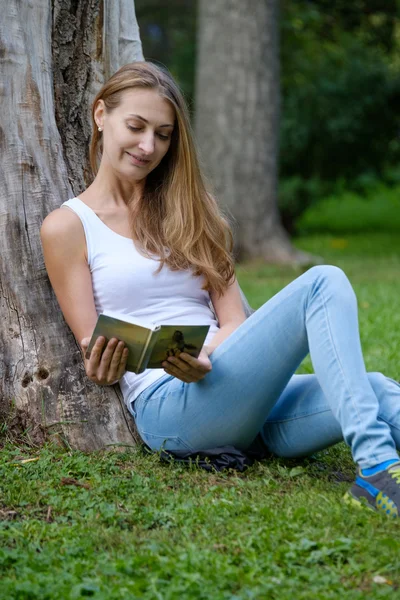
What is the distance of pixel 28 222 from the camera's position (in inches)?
149

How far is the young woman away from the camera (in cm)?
321

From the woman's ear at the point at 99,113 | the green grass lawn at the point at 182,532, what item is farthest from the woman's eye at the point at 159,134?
the green grass lawn at the point at 182,532

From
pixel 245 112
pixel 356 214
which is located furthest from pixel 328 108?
pixel 356 214

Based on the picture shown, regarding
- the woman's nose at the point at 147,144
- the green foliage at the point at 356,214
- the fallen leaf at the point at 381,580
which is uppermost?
the woman's nose at the point at 147,144

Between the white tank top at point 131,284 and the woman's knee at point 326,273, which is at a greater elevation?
the woman's knee at point 326,273

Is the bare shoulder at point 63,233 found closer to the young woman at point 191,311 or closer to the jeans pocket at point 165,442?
the young woman at point 191,311

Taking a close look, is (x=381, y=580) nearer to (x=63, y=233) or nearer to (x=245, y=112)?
(x=63, y=233)

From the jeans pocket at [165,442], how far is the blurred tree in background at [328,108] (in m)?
13.1

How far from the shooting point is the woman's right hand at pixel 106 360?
3.17 metres

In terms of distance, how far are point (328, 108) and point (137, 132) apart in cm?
1376

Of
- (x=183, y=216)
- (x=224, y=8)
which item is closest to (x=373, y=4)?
(x=224, y=8)

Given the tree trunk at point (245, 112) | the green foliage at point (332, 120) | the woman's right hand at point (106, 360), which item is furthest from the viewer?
the green foliage at point (332, 120)

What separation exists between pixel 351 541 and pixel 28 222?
6.09 ft

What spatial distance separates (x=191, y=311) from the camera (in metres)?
3.67
